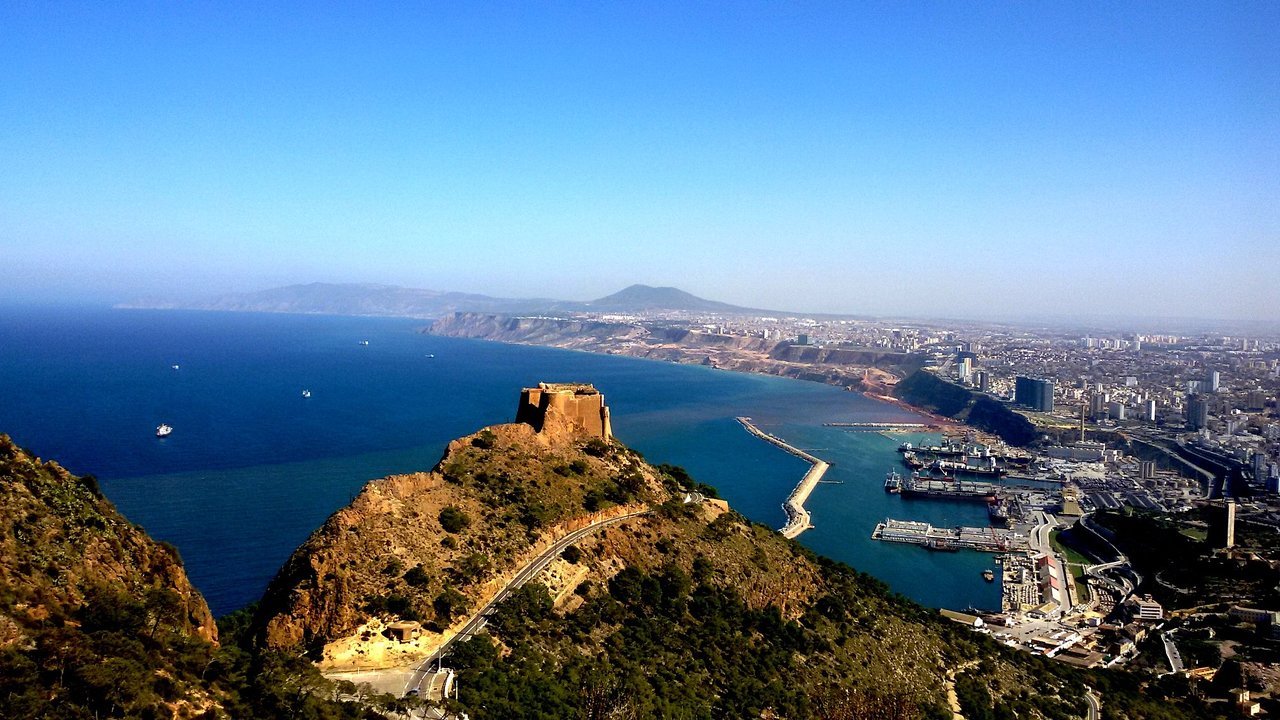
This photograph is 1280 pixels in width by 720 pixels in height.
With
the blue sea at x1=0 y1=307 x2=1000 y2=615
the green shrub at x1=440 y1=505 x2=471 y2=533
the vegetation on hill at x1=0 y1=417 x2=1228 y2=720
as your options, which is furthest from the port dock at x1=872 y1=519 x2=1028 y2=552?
the green shrub at x1=440 y1=505 x2=471 y2=533

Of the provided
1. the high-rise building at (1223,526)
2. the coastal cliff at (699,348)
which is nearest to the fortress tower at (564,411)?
the high-rise building at (1223,526)

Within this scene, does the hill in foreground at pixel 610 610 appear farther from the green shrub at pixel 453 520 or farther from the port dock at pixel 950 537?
the port dock at pixel 950 537

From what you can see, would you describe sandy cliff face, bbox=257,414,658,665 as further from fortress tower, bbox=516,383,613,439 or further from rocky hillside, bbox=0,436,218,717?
rocky hillside, bbox=0,436,218,717

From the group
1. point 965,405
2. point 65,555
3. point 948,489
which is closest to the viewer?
point 65,555

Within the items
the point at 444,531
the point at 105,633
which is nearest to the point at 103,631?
the point at 105,633

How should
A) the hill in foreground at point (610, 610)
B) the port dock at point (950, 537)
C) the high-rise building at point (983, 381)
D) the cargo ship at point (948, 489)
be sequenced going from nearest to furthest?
the hill in foreground at point (610, 610), the port dock at point (950, 537), the cargo ship at point (948, 489), the high-rise building at point (983, 381)

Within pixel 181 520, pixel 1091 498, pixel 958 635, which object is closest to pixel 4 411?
pixel 181 520

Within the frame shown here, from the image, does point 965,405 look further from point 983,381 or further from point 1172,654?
point 1172,654
